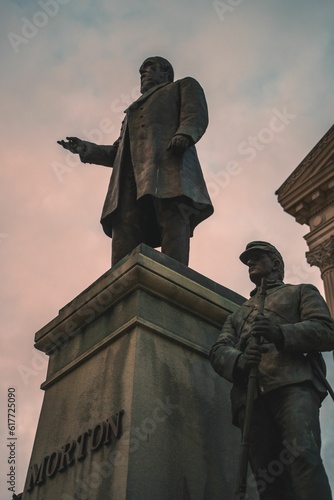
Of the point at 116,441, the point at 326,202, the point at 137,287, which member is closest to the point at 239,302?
the point at 137,287

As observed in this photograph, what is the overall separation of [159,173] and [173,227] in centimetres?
60

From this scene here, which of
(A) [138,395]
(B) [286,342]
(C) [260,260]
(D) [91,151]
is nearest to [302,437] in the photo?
(B) [286,342]

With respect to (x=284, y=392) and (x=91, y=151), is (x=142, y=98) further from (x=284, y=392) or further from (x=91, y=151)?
(x=284, y=392)

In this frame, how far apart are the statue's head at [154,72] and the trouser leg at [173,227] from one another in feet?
6.02

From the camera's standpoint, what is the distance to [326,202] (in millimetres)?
28500

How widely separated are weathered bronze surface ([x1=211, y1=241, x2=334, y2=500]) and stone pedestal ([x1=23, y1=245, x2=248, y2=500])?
558mm

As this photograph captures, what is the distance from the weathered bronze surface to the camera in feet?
12.8

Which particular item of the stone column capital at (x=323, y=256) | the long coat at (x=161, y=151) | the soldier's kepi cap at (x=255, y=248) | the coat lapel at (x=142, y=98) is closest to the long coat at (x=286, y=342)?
the soldier's kepi cap at (x=255, y=248)

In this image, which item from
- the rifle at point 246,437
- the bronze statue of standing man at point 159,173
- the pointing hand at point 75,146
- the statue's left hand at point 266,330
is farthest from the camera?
the pointing hand at point 75,146

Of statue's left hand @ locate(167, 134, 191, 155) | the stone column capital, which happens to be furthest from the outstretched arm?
the stone column capital

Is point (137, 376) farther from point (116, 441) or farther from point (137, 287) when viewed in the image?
point (137, 287)

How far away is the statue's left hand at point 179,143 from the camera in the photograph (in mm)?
6469

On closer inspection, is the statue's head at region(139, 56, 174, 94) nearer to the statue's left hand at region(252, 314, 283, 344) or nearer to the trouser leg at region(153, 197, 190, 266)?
the trouser leg at region(153, 197, 190, 266)

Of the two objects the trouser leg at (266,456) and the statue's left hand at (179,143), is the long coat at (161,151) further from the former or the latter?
the trouser leg at (266,456)
